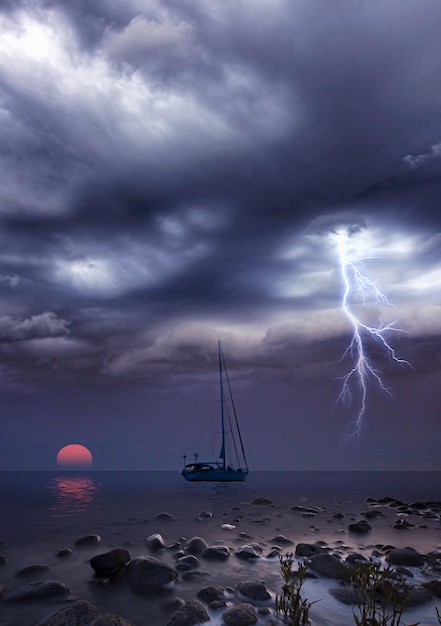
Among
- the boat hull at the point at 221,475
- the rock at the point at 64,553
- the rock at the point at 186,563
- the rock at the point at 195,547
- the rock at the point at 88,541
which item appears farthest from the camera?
the boat hull at the point at 221,475

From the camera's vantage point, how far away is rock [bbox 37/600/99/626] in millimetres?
10117

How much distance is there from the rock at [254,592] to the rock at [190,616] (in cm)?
203

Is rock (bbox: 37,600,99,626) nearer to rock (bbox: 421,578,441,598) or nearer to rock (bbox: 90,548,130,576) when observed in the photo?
rock (bbox: 90,548,130,576)

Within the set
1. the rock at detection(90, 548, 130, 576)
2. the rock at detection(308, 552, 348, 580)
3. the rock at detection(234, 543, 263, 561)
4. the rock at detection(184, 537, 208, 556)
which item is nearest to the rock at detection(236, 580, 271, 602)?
the rock at detection(308, 552, 348, 580)

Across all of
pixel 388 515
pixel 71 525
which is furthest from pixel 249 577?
pixel 388 515

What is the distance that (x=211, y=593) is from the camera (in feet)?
40.6

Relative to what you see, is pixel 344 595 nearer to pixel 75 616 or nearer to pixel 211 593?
pixel 211 593

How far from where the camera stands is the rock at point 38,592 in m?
12.7

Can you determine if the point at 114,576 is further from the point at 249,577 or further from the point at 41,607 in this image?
the point at 249,577

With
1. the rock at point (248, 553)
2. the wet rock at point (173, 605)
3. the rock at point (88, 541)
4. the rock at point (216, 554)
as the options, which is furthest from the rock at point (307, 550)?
the rock at point (88, 541)

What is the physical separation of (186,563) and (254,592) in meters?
4.55

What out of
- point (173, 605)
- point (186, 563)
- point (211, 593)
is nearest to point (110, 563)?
point (186, 563)

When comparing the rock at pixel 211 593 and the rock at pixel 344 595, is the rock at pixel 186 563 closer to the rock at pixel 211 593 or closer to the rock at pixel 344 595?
the rock at pixel 211 593

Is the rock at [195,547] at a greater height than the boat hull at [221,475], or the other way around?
the rock at [195,547]
